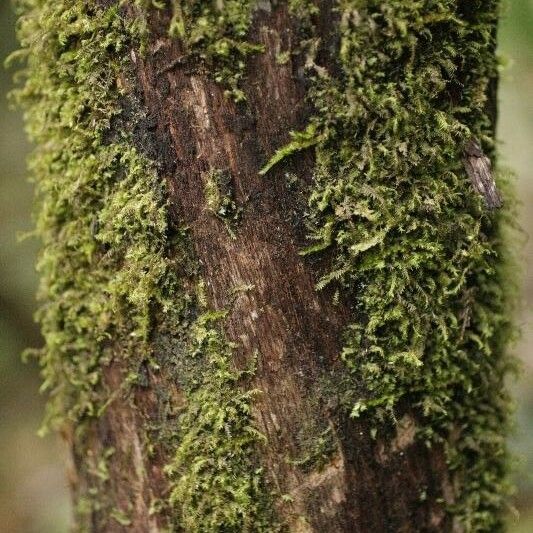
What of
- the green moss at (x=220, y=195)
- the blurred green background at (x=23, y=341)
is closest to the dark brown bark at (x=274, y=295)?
the green moss at (x=220, y=195)

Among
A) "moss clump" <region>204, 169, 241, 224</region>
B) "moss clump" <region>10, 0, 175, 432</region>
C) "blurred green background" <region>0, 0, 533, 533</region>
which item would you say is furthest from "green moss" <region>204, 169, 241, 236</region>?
"blurred green background" <region>0, 0, 533, 533</region>

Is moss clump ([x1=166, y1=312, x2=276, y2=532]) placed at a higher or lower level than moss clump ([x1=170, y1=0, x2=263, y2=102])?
lower

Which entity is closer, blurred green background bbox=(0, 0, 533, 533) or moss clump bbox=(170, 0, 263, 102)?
moss clump bbox=(170, 0, 263, 102)

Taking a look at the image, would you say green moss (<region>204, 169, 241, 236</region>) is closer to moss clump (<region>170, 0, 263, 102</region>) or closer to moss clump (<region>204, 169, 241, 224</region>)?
moss clump (<region>204, 169, 241, 224</region>)

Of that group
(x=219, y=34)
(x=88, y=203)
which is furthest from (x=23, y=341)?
(x=219, y=34)

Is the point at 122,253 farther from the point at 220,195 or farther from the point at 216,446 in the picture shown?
the point at 216,446

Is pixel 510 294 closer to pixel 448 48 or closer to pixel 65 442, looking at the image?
pixel 448 48

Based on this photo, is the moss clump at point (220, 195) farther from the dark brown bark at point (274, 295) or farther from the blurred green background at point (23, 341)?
the blurred green background at point (23, 341)
